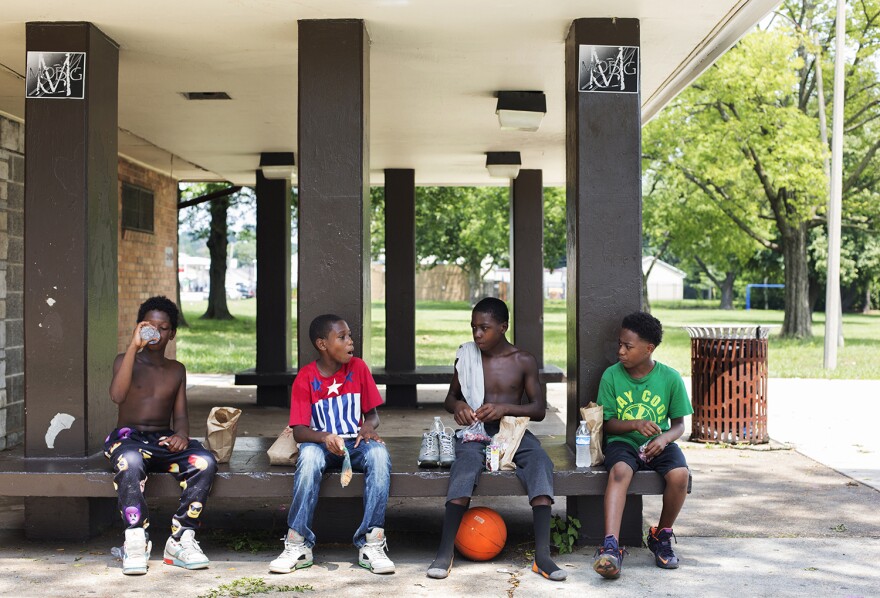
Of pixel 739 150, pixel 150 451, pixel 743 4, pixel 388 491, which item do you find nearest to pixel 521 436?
pixel 388 491

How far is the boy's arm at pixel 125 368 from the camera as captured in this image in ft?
18.3

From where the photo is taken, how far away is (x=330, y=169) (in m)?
6.23

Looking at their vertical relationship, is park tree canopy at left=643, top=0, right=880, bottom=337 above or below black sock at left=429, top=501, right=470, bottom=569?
above

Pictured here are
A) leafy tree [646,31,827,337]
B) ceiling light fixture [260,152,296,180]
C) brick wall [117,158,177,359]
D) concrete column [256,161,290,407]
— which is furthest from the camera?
leafy tree [646,31,827,337]

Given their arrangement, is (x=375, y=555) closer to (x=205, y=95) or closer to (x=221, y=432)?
(x=221, y=432)

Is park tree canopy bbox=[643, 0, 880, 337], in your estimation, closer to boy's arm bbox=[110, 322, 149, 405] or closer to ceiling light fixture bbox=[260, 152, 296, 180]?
ceiling light fixture bbox=[260, 152, 296, 180]

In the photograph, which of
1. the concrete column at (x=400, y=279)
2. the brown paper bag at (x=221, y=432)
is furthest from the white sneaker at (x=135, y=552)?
the concrete column at (x=400, y=279)

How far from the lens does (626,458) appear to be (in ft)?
18.7

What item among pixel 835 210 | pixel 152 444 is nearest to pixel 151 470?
pixel 152 444

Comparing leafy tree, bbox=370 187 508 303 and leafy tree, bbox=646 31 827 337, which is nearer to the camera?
leafy tree, bbox=646 31 827 337

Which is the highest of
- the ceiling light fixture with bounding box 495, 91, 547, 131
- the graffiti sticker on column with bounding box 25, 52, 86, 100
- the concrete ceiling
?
the concrete ceiling

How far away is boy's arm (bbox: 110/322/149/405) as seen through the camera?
5.58 metres

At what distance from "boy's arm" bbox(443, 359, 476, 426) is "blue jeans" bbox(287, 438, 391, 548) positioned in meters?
0.56

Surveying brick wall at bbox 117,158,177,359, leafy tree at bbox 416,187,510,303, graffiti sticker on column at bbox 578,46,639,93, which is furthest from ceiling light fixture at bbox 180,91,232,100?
leafy tree at bbox 416,187,510,303
